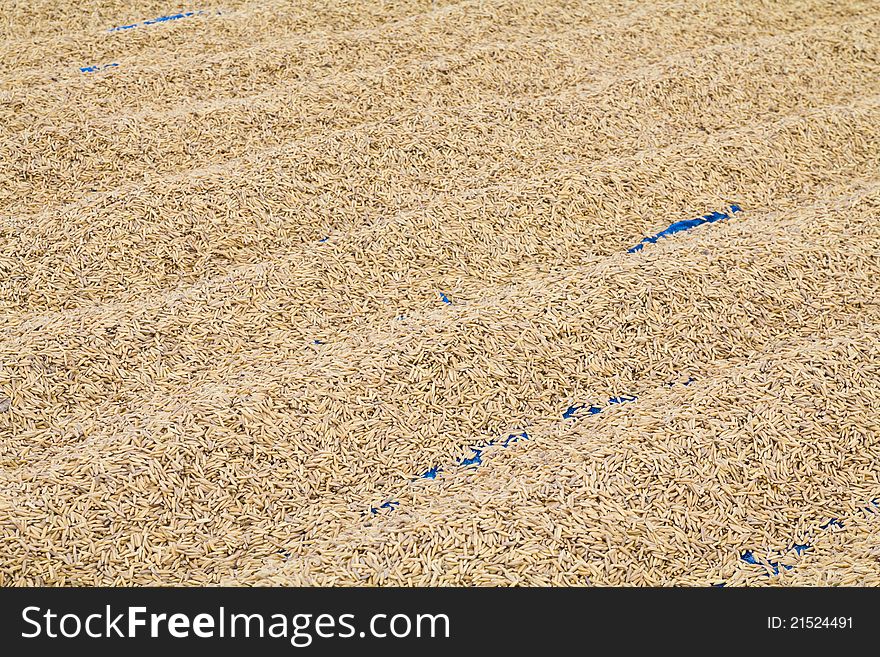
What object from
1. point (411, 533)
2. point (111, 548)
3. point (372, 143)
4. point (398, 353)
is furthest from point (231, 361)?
point (372, 143)

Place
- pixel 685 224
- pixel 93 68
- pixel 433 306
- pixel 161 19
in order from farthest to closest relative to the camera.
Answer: pixel 161 19 → pixel 93 68 → pixel 685 224 → pixel 433 306

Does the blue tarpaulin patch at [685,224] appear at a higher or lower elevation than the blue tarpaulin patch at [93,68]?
lower

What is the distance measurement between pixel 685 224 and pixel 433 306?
159 cm

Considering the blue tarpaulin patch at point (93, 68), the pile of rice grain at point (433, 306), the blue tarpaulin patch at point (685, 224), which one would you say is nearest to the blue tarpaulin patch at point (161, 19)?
the pile of rice grain at point (433, 306)

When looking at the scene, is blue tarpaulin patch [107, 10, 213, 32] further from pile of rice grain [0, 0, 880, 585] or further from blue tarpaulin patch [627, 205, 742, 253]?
blue tarpaulin patch [627, 205, 742, 253]

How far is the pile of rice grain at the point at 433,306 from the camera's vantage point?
297 cm

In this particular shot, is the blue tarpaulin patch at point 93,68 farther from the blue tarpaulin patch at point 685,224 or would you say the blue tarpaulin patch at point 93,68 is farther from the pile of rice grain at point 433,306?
the blue tarpaulin patch at point 685,224

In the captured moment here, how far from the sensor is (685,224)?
172 inches

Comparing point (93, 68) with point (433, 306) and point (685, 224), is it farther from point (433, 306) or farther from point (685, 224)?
point (685, 224)

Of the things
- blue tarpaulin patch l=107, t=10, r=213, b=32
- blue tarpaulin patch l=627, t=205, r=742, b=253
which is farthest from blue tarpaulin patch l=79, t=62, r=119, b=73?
blue tarpaulin patch l=627, t=205, r=742, b=253

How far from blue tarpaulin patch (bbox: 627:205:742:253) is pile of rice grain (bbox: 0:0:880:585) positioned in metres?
0.05

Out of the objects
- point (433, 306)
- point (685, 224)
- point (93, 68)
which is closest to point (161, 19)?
point (93, 68)

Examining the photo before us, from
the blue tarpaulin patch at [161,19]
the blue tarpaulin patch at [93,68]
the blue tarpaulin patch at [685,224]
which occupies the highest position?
the blue tarpaulin patch at [161,19]

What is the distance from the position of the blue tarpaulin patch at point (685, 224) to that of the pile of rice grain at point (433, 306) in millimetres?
45
